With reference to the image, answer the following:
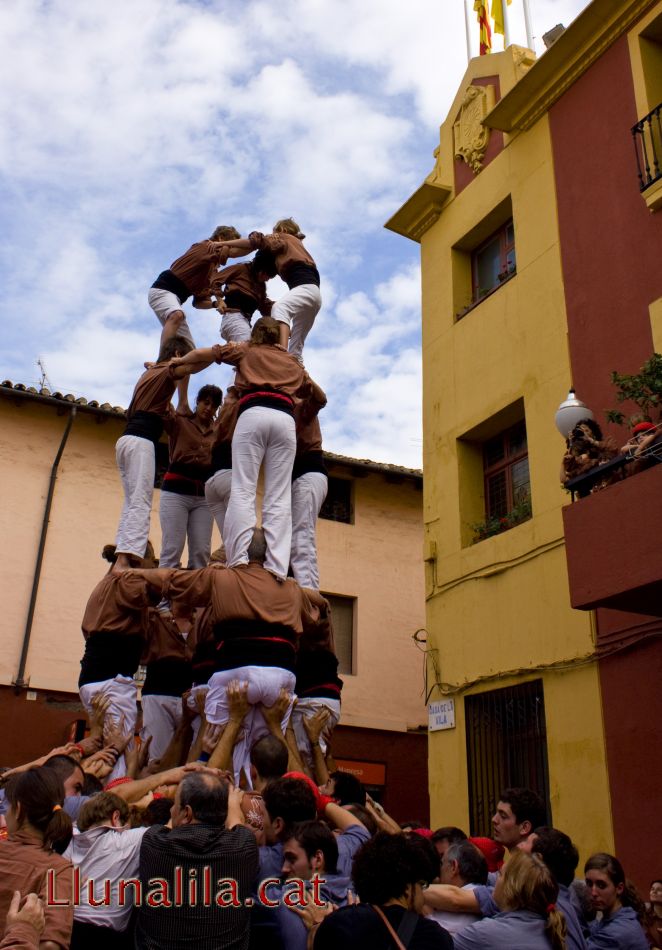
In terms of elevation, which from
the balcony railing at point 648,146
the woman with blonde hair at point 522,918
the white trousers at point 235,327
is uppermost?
the balcony railing at point 648,146

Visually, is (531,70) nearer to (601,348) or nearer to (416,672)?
(601,348)

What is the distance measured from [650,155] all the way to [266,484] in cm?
613

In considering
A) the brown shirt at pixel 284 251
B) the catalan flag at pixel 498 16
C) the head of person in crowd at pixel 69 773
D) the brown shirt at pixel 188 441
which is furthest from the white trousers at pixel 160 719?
the catalan flag at pixel 498 16

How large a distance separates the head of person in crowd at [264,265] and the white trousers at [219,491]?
194 centimetres

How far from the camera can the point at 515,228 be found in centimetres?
1274

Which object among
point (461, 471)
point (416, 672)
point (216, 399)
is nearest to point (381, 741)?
point (416, 672)

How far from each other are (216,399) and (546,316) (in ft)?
15.8

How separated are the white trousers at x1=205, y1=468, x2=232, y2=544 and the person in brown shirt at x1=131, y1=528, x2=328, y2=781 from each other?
1.07 meters

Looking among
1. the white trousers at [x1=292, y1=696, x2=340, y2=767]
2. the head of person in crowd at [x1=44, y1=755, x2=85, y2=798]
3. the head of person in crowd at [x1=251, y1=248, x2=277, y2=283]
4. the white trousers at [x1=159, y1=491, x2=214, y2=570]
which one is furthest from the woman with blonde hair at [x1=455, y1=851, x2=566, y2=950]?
the head of person in crowd at [x1=251, y1=248, x2=277, y2=283]

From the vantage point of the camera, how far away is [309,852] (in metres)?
3.98

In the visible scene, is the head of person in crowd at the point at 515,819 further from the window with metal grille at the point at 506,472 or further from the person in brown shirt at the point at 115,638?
the window with metal grille at the point at 506,472

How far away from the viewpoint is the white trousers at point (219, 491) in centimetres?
796

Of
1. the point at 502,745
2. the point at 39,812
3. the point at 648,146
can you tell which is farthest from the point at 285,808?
the point at 648,146

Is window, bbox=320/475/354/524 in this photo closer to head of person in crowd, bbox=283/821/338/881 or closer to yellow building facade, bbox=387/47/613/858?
yellow building facade, bbox=387/47/613/858
